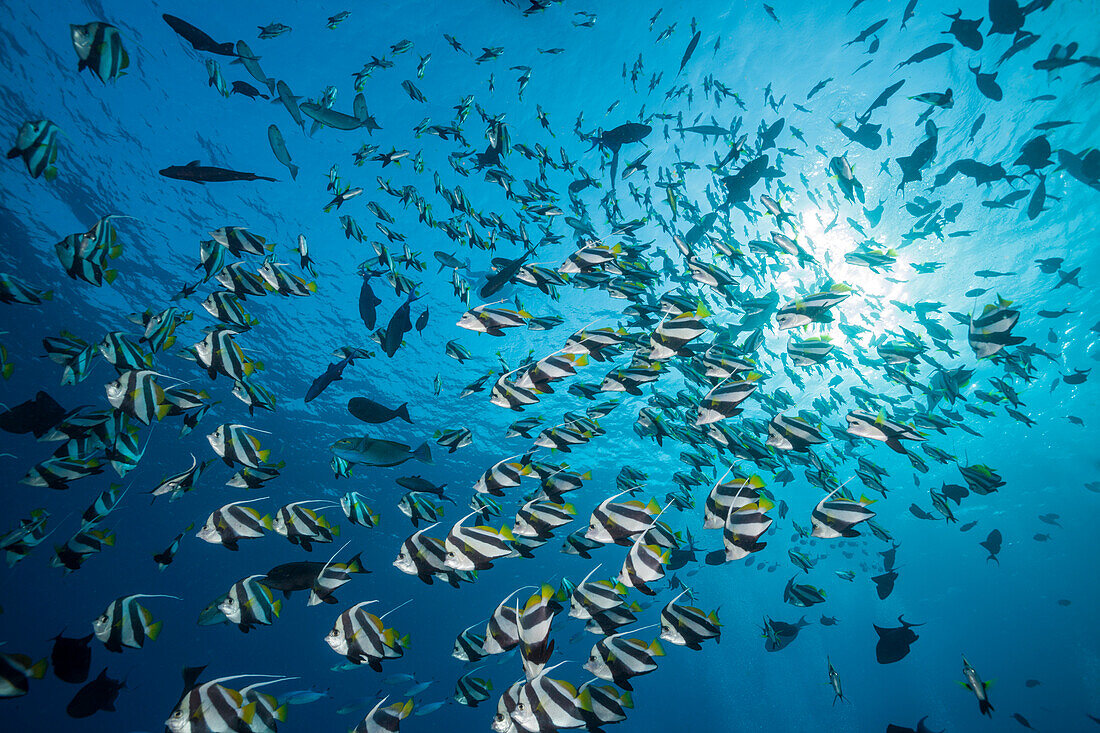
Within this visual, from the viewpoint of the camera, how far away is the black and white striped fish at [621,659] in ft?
10.7

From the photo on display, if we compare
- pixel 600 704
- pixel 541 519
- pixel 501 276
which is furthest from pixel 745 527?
pixel 501 276

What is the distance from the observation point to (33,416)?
389 cm

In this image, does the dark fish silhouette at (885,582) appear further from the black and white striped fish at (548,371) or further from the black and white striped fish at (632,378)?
the black and white striped fish at (548,371)

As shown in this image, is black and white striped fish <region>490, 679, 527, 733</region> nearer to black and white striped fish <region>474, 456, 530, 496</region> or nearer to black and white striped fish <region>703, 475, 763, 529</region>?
black and white striped fish <region>474, 456, 530, 496</region>

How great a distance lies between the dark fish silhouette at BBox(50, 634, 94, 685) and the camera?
11.5 ft

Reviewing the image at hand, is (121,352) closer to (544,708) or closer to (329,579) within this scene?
(329,579)

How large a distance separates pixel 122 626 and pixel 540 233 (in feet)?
46.6

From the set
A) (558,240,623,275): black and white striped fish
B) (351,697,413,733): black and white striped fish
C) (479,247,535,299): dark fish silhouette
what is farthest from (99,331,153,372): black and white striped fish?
(558,240,623,275): black and white striped fish

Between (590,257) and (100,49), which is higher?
(100,49)

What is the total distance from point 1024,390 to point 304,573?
36.7m

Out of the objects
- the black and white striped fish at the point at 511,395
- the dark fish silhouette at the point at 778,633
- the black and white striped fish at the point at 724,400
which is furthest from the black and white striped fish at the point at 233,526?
the dark fish silhouette at the point at 778,633

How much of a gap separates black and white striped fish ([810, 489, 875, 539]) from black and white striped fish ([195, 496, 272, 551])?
15.7 feet

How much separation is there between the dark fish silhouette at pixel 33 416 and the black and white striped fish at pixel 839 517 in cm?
710

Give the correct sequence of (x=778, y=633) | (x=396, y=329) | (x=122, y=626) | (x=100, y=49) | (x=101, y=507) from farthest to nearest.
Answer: (x=778, y=633) → (x=396, y=329) → (x=101, y=507) → (x=122, y=626) → (x=100, y=49)
